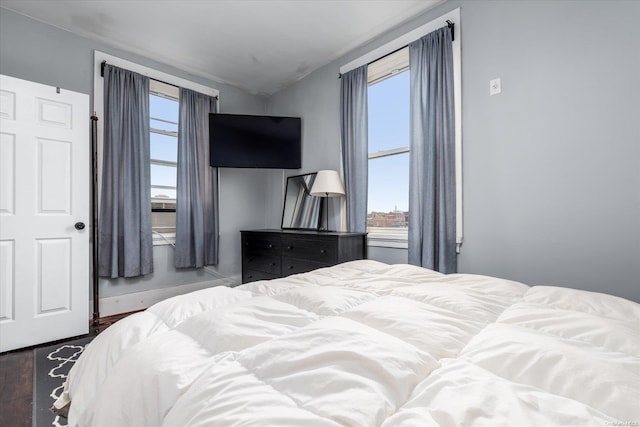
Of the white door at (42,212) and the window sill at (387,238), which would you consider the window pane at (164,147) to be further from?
the window sill at (387,238)

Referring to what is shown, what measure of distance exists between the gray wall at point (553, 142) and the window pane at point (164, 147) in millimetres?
3001

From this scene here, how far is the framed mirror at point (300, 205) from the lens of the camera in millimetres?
3426

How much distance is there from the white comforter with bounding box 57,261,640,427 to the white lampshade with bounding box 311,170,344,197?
6.70ft

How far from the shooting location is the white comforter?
0.45 m

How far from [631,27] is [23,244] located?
4.28 m

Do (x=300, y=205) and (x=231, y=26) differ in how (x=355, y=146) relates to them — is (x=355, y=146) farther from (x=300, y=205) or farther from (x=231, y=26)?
(x=231, y=26)

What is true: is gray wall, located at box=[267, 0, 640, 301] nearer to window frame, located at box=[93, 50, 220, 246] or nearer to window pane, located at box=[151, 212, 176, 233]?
window frame, located at box=[93, 50, 220, 246]

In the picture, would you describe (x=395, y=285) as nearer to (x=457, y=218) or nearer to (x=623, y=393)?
(x=623, y=393)

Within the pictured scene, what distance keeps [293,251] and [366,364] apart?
2.49 meters

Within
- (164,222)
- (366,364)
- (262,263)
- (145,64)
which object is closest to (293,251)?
(262,263)

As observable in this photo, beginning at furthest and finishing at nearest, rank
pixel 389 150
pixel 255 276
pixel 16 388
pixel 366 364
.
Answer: pixel 255 276
pixel 389 150
pixel 16 388
pixel 366 364

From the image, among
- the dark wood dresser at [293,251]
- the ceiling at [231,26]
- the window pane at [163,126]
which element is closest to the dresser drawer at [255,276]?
the dark wood dresser at [293,251]

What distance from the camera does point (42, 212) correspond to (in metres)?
2.37

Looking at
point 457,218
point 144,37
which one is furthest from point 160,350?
point 144,37
